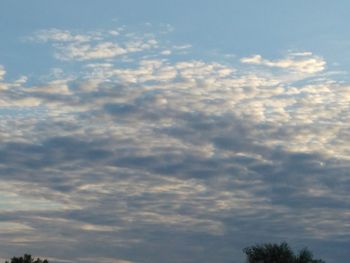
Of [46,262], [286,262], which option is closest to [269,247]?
[286,262]

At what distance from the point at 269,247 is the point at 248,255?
361 centimetres

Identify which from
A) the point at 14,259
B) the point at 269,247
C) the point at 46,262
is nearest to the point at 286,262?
the point at 269,247

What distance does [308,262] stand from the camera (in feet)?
288

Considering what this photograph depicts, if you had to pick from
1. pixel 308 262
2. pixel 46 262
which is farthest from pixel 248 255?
pixel 46 262

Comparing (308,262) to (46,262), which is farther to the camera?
(46,262)

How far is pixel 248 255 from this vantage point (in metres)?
88.4

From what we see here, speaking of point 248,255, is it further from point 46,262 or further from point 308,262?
point 46,262

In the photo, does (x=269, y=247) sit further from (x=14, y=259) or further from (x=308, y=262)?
(x=14, y=259)

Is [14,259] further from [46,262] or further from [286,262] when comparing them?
[286,262]

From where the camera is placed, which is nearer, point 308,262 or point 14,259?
point 308,262

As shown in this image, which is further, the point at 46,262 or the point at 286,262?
the point at 46,262

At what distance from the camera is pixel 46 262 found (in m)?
94.2

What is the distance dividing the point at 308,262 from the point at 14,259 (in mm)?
49709

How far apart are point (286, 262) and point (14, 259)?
152 feet
